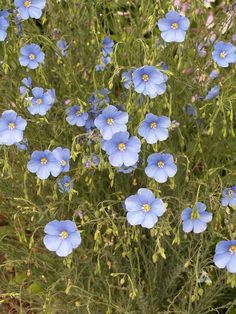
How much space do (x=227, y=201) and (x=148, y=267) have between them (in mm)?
659

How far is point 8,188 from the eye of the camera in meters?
2.57

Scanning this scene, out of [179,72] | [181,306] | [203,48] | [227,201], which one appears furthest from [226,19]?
[181,306]

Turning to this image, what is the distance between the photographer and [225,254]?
202cm

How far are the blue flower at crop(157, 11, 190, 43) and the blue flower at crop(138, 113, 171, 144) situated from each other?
0.92ft

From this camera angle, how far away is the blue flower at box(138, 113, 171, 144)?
1.96 m

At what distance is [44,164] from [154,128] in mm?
407

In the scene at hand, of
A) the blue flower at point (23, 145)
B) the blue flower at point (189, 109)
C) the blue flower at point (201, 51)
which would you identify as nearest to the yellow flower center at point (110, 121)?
the blue flower at point (23, 145)

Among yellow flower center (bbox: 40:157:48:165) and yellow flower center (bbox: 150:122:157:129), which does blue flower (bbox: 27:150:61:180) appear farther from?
yellow flower center (bbox: 150:122:157:129)

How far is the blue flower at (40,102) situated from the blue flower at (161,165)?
46 centimetres

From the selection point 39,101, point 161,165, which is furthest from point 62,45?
point 161,165

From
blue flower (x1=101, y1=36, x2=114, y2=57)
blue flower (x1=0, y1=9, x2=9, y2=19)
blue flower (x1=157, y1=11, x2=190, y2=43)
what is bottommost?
blue flower (x1=101, y1=36, x2=114, y2=57)

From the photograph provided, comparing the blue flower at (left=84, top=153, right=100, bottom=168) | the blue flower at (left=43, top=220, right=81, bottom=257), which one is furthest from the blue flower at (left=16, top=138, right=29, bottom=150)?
the blue flower at (left=43, top=220, right=81, bottom=257)

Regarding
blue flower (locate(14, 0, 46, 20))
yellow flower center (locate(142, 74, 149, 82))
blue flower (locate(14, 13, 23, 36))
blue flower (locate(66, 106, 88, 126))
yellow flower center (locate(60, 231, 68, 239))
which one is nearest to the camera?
yellow flower center (locate(142, 74, 149, 82))

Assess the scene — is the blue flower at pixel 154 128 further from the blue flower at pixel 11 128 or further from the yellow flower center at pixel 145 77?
the blue flower at pixel 11 128
